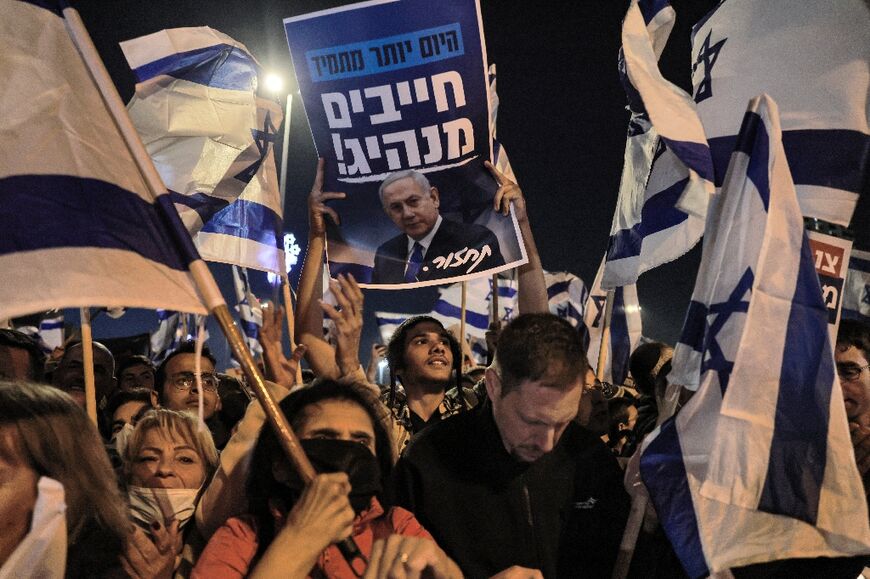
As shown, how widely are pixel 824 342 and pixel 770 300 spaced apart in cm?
25

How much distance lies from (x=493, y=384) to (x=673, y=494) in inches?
30.4

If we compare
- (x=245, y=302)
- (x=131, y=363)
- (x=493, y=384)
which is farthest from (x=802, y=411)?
(x=245, y=302)

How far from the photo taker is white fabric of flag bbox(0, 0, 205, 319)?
2.35 m

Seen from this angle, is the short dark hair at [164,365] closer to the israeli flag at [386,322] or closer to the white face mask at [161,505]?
the white face mask at [161,505]

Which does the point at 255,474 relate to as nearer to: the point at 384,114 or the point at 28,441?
the point at 28,441

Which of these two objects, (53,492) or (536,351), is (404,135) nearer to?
(536,351)

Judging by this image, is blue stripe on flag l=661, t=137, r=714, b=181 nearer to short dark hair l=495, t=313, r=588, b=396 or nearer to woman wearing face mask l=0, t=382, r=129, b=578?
short dark hair l=495, t=313, r=588, b=396

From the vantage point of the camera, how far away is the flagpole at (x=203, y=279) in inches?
91.1

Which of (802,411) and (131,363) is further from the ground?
(802,411)

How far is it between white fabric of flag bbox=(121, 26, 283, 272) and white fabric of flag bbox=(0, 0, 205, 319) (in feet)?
7.43

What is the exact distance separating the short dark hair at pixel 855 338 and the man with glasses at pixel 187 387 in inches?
138

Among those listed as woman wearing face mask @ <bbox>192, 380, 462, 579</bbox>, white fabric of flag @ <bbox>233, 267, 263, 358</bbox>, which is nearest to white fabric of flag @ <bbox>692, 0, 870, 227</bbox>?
woman wearing face mask @ <bbox>192, 380, 462, 579</bbox>

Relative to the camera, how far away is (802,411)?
9.25 feet

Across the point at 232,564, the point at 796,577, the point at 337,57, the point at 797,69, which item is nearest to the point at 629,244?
the point at 797,69
